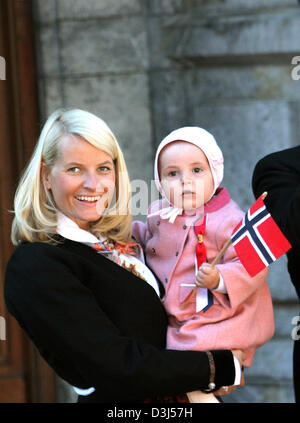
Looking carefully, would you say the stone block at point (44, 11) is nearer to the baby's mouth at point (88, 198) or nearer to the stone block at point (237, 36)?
the stone block at point (237, 36)

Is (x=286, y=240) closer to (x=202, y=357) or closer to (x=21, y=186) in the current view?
(x=202, y=357)

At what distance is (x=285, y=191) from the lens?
299cm

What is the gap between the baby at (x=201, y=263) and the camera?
2775 millimetres

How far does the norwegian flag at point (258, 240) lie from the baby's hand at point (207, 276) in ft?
0.33

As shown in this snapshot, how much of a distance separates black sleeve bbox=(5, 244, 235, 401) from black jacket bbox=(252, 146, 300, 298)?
0.61 m

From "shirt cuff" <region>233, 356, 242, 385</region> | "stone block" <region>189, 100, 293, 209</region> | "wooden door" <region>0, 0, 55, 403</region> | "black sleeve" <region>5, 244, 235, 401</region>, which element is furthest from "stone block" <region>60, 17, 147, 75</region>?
"shirt cuff" <region>233, 356, 242, 385</region>

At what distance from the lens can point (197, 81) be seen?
16.1 feet

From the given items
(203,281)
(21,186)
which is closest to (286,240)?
(203,281)

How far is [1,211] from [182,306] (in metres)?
2.39

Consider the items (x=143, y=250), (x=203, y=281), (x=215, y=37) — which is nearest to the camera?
(x=203, y=281)

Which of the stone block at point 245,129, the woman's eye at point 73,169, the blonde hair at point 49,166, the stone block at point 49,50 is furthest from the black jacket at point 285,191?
the stone block at point 49,50

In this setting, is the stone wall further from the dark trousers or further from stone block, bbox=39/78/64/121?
the dark trousers

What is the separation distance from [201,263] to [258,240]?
0.22 m

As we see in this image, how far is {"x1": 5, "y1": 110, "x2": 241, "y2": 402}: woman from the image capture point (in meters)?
2.54
